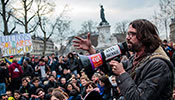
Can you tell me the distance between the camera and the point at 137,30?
60.9 inches

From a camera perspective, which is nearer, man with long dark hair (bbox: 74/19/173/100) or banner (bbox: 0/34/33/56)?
man with long dark hair (bbox: 74/19/173/100)

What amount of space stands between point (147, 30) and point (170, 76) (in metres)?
0.42

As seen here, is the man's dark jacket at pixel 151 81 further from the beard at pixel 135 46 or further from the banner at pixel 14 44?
the banner at pixel 14 44

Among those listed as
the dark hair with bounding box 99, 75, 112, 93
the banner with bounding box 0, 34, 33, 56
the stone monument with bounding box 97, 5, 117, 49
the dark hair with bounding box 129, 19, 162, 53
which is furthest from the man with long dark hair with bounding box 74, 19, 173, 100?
the stone monument with bounding box 97, 5, 117, 49

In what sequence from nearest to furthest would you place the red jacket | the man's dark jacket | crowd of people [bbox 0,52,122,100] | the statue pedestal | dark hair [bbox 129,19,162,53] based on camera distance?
the man's dark jacket → dark hair [bbox 129,19,162,53] → crowd of people [bbox 0,52,122,100] → the red jacket → the statue pedestal

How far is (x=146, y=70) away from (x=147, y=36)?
30cm

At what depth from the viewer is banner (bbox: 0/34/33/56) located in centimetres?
1016

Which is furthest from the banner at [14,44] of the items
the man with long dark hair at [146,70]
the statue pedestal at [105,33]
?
the statue pedestal at [105,33]

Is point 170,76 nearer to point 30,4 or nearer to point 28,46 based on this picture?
point 28,46

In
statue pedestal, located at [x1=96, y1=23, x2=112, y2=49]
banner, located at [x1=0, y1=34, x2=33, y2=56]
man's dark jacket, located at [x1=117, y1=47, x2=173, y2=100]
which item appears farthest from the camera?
statue pedestal, located at [x1=96, y1=23, x2=112, y2=49]

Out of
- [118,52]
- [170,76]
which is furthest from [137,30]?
[170,76]

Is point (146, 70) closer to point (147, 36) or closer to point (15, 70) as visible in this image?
point (147, 36)

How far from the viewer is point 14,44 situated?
10.3m

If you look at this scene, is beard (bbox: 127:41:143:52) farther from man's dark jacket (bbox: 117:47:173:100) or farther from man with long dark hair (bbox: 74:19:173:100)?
man's dark jacket (bbox: 117:47:173:100)
